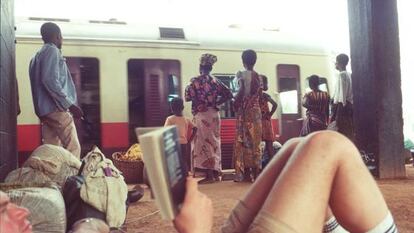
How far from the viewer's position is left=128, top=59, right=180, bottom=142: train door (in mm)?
8570

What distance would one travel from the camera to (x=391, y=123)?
6645 mm

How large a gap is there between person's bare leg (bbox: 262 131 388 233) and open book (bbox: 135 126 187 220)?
0.58 meters

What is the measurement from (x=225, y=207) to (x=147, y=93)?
4274 mm

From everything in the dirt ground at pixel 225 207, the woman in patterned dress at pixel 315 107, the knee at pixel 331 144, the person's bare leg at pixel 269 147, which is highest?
the woman in patterned dress at pixel 315 107

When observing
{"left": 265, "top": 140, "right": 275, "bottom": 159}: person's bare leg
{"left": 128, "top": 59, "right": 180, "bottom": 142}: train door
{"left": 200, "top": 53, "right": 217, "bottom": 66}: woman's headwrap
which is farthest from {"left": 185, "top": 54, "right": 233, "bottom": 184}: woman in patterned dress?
{"left": 128, "top": 59, "right": 180, "bottom": 142}: train door

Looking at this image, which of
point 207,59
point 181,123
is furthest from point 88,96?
point 207,59

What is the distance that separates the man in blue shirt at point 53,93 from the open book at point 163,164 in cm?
390

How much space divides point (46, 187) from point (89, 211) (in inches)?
14.7

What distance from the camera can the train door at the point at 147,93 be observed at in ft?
28.1

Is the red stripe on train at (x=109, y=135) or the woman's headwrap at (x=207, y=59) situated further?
the red stripe on train at (x=109, y=135)

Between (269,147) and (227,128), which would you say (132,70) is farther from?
(269,147)

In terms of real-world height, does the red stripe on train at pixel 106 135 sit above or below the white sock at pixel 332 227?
above

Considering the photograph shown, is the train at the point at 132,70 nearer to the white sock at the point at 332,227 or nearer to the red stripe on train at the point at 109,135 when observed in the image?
the red stripe on train at the point at 109,135

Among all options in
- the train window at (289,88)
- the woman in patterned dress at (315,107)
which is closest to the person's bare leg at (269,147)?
the woman in patterned dress at (315,107)
